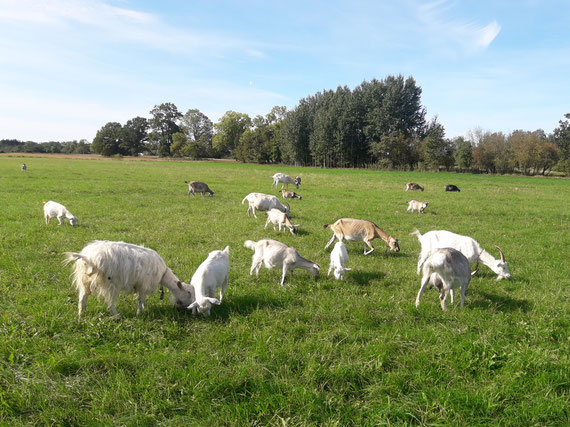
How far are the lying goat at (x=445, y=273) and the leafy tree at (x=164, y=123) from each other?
4521 inches

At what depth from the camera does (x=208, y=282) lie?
5.80m

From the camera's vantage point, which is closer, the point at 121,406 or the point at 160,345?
the point at 121,406

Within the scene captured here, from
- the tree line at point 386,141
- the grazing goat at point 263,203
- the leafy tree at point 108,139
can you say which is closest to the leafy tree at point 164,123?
the leafy tree at point 108,139

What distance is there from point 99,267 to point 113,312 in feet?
2.68

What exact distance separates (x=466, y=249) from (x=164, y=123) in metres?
119

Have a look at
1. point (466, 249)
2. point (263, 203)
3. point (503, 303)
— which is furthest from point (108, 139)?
point (503, 303)

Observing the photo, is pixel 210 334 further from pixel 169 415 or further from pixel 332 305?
pixel 332 305

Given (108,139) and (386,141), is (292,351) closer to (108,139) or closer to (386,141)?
(386,141)

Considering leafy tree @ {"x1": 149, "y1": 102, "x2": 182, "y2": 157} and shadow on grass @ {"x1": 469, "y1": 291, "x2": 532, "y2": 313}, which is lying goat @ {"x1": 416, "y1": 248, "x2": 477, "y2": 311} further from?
leafy tree @ {"x1": 149, "y1": 102, "x2": 182, "y2": 157}

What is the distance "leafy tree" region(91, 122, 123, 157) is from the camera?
108 metres

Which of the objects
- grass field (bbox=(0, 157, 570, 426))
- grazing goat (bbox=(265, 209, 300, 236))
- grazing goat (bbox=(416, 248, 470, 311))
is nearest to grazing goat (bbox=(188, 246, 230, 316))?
grass field (bbox=(0, 157, 570, 426))

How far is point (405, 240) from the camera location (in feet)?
37.4

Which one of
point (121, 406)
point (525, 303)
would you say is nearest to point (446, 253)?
point (525, 303)

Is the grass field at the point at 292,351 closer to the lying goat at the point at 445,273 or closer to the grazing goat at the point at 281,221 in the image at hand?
the lying goat at the point at 445,273
